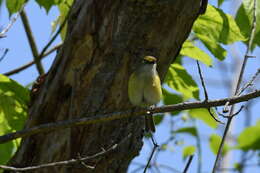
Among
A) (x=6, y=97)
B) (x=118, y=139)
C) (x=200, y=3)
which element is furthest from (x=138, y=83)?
(x=6, y=97)

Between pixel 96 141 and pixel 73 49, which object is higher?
pixel 73 49

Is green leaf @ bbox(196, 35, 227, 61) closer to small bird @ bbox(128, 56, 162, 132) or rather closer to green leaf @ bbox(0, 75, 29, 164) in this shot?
small bird @ bbox(128, 56, 162, 132)

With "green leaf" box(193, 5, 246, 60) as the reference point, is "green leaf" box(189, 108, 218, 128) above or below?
below

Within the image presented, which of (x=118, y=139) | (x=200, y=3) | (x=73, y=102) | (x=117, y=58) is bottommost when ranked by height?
(x=118, y=139)

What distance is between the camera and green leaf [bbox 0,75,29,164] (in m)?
3.37

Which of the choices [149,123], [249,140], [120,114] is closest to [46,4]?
[149,123]

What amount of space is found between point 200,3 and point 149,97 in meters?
0.74

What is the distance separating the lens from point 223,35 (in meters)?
3.55

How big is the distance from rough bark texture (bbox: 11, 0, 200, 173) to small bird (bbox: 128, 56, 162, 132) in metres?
0.07

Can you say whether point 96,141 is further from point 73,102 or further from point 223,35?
point 223,35

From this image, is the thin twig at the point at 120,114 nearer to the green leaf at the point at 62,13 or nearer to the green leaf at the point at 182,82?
the green leaf at the point at 182,82

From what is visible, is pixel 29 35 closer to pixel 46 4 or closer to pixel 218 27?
pixel 46 4

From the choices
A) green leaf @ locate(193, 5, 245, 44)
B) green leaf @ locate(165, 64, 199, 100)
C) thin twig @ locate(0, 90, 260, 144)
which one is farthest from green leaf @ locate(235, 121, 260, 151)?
thin twig @ locate(0, 90, 260, 144)

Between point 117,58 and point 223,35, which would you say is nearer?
point 117,58
